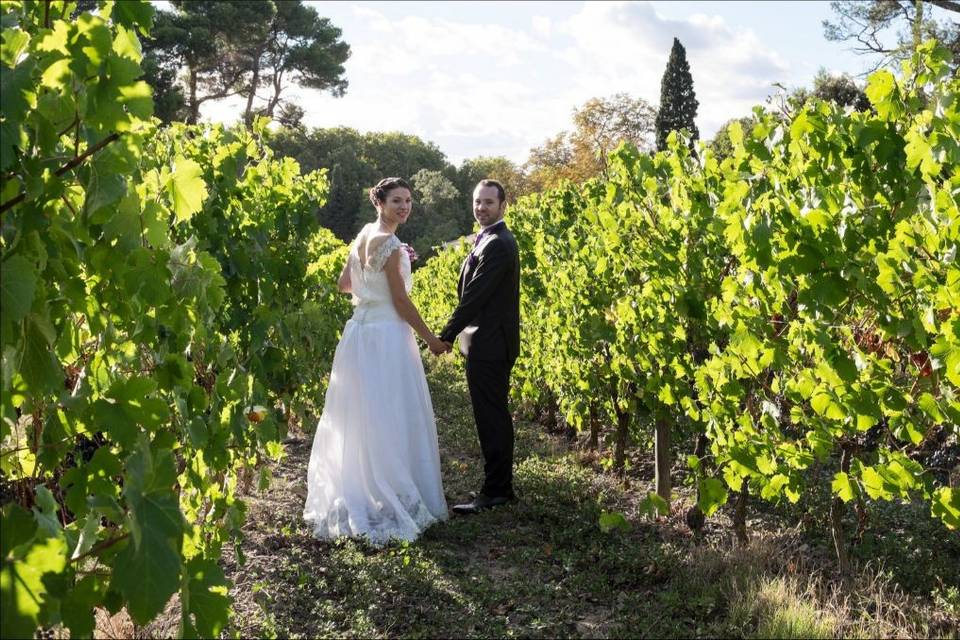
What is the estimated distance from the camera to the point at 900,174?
10.5 ft

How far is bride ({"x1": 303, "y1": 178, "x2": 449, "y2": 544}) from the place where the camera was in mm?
5266

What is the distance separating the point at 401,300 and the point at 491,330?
0.64 meters

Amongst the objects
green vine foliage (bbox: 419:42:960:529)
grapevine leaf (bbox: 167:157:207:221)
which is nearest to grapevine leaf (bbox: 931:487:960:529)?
green vine foliage (bbox: 419:42:960:529)

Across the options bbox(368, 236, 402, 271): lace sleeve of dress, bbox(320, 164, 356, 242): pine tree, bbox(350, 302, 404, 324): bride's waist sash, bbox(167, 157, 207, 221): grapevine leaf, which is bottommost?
bbox(350, 302, 404, 324): bride's waist sash

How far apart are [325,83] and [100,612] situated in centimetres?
3641

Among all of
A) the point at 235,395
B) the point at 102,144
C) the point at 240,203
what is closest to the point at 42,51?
the point at 102,144

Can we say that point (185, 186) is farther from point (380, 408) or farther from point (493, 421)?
point (493, 421)

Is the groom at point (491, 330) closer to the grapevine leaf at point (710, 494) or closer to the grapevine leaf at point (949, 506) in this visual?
the grapevine leaf at point (710, 494)

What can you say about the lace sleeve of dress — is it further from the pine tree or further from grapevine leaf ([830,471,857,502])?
the pine tree

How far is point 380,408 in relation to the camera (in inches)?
212

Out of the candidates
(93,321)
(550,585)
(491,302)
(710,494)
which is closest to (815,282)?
(710,494)

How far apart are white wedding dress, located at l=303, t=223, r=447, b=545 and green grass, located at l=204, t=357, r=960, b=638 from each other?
225 millimetres

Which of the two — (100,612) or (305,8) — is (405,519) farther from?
(305,8)

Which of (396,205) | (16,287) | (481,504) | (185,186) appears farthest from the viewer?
(481,504)
